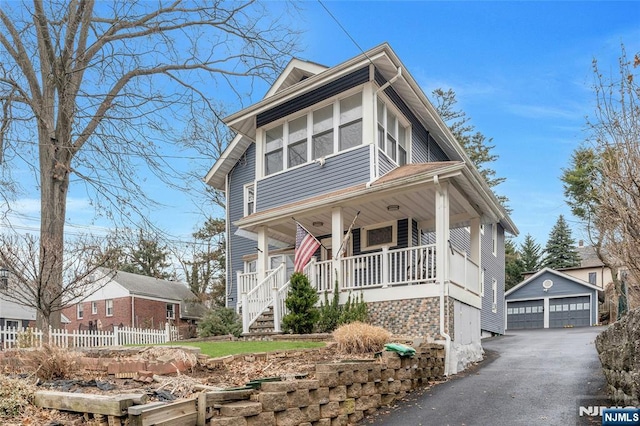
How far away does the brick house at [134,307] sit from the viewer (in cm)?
3297

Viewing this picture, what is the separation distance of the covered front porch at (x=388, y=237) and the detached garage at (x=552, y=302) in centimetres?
1836

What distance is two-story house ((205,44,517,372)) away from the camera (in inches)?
402

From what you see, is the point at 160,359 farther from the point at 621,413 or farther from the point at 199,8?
the point at 199,8

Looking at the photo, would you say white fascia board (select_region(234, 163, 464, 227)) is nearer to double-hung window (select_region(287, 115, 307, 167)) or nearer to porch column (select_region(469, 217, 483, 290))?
double-hung window (select_region(287, 115, 307, 167))

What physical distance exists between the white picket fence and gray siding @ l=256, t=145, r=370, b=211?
19.4ft

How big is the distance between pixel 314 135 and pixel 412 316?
18.5ft

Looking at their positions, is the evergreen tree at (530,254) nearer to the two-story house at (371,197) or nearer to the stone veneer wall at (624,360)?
the two-story house at (371,197)

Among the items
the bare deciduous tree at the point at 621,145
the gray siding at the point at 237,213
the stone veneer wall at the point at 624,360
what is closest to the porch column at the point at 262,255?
the gray siding at the point at 237,213

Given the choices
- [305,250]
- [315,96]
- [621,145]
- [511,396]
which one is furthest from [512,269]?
[511,396]

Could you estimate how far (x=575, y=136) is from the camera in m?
10.1

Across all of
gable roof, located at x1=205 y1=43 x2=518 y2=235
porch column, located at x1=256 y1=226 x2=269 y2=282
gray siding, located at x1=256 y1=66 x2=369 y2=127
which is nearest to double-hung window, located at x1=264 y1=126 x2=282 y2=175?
gray siding, located at x1=256 y1=66 x2=369 y2=127

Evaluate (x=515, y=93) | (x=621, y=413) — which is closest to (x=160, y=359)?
(x=621, y=413)

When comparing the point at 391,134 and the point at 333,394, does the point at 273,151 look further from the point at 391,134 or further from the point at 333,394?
the point at 333,394

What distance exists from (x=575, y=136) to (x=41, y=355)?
10.1m
